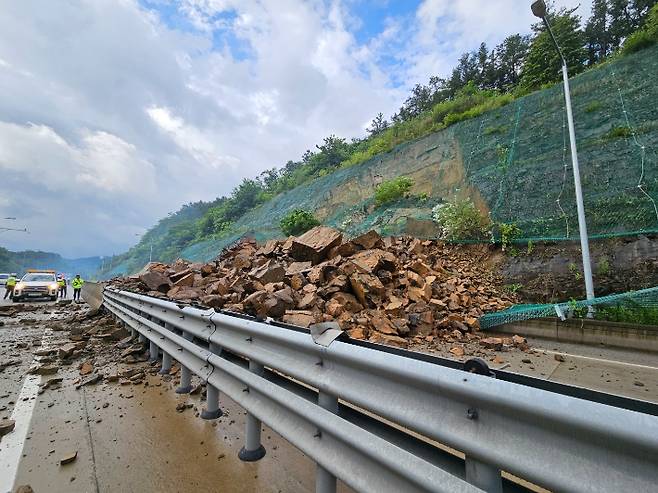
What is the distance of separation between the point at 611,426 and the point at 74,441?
3472mm

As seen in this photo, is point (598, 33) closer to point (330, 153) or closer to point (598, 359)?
point (330, 153)

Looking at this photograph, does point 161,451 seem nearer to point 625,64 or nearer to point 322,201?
point 625,64

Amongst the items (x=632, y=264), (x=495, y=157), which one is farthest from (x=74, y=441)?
(x=495, y=157)

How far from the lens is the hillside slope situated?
10.3 metres

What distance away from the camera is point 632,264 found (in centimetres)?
859

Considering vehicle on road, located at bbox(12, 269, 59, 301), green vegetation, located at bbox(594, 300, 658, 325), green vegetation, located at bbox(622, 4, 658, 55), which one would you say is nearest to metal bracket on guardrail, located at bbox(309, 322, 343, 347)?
green vegetation, located at bbox(594, 300, 658, 325)

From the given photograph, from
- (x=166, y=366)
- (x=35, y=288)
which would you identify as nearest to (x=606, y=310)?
(x=166, y=366)

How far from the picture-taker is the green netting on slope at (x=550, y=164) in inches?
404

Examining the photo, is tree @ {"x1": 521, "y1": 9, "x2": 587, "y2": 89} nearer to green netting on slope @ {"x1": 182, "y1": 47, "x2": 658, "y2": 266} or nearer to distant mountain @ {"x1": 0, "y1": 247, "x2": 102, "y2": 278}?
green netting on slope @ {"x1": 182, "y1": 47, "x2": 658, "y2": 266}

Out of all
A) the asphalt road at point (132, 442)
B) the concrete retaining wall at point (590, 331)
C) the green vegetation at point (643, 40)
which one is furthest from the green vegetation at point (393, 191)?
the asphalt road at point (132, 442)

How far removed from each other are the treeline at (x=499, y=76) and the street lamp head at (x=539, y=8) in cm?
1371

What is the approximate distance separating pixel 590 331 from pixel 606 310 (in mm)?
941

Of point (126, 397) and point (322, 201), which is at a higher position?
point (322, 201)

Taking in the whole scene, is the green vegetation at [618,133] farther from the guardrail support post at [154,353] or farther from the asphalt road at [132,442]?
the guardrail support post at [154,353]
